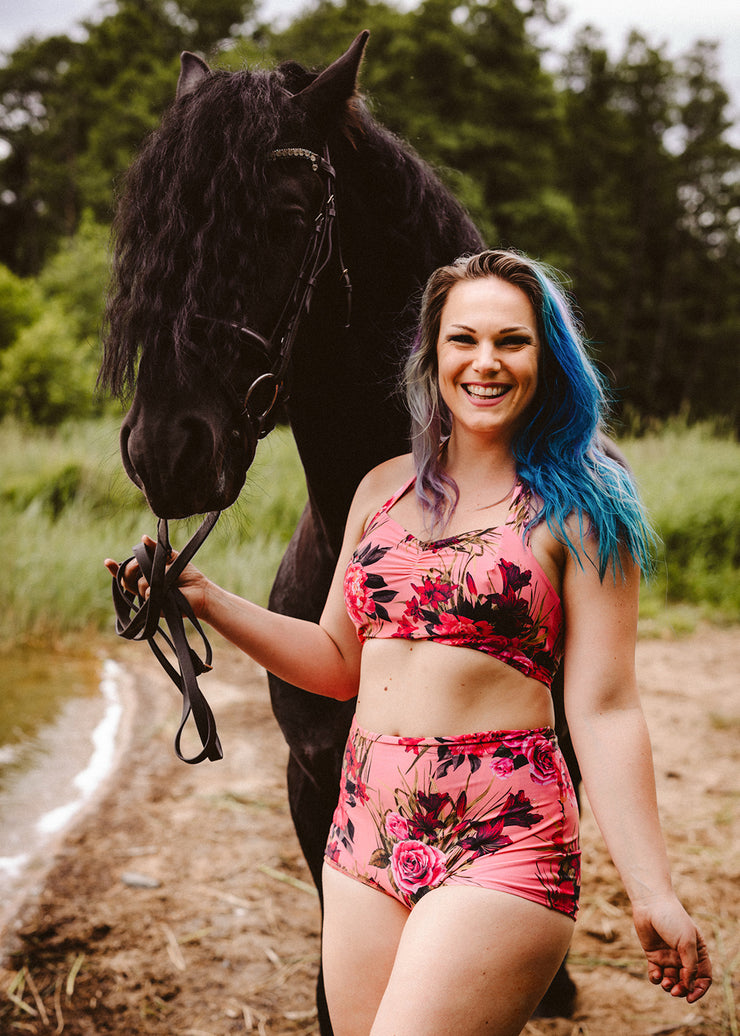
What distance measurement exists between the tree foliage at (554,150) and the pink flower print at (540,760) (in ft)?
66.4

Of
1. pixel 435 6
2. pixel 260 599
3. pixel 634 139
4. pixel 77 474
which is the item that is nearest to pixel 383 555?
pixel 260 599

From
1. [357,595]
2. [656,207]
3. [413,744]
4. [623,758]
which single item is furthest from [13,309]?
[656,207]

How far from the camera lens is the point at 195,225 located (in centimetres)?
138

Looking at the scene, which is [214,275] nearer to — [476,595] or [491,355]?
[491,355]

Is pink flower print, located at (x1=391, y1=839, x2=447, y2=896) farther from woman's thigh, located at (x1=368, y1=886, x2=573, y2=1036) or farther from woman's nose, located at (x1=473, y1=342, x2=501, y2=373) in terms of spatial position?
woman's nose, located at (x1=473, y1=342, x2=501, y2=373)

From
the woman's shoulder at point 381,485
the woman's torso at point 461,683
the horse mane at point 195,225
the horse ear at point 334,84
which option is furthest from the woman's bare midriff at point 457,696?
the horse ear at point 334,84

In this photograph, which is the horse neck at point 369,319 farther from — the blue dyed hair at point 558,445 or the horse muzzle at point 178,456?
the horse muzzle at point 178,456

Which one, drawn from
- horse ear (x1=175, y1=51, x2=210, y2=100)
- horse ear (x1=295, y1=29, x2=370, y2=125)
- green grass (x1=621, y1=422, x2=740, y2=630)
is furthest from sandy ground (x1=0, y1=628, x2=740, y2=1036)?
green grass (x1=621, y1=422, x2=740, y2=630)

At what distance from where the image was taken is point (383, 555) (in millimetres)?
1461

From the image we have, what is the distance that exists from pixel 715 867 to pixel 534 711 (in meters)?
2.73

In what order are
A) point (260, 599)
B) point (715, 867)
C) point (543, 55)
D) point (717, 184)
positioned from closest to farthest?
point (715, 867) → point (260, 599) → point (543, 55) → point (717, 184)

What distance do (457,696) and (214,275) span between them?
32.8 inches

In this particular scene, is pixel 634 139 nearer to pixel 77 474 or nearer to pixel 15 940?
pixel 77 474

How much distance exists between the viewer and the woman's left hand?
46.9 inches
